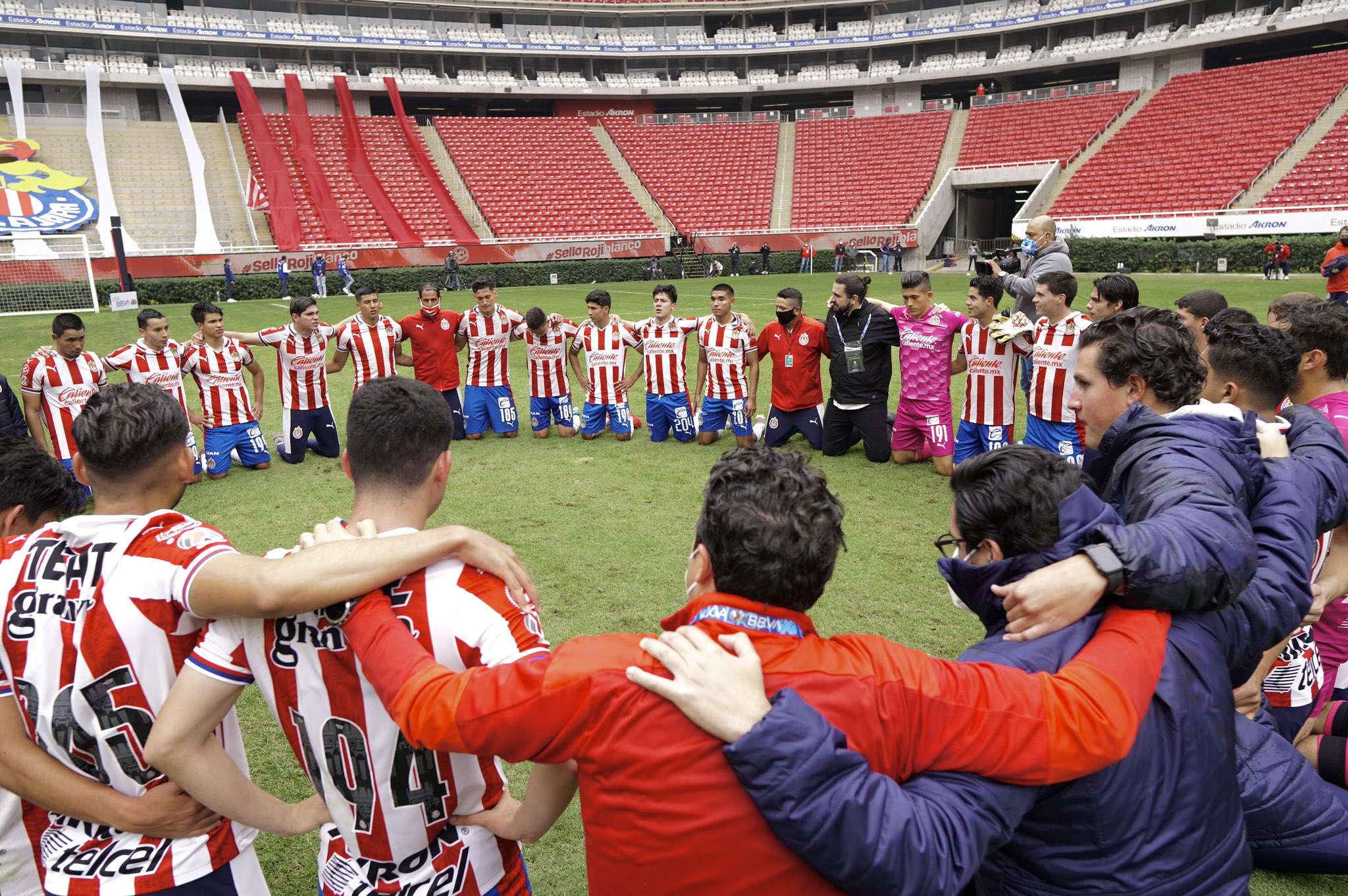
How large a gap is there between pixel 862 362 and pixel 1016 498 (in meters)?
7.44

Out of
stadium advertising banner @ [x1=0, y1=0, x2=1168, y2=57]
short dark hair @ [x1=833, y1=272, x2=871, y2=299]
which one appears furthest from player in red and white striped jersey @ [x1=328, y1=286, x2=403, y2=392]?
stadium advertising banner @ [x1=0, y1=0, x2=1168, y2=57]

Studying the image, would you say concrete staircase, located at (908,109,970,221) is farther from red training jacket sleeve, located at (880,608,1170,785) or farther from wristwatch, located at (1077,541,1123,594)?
red training jacket sleeve, located at (880,608,1170,785)

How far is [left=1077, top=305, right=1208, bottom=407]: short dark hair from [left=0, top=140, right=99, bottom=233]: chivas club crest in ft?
121

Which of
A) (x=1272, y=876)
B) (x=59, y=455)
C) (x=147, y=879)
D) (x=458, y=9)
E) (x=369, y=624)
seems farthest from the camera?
(x=458, y=9)

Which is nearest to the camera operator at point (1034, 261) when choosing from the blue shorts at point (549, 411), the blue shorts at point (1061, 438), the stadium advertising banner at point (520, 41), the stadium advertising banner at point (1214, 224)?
the blue shorts at point (1061, 438)

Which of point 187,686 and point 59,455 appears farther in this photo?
point 59,455

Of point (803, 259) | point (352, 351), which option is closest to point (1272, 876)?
point (352, 351)

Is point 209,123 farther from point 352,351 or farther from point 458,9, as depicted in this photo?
point 352,351

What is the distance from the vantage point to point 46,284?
22.9 metres

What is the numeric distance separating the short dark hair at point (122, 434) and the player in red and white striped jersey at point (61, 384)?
7355mm

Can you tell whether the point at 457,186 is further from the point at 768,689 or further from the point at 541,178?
the point at 768,689

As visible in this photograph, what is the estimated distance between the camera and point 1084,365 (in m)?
3.30

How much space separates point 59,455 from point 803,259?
31.2 metres

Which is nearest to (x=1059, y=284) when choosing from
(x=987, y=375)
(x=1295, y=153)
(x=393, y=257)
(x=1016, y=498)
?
(x=987, y=375)
